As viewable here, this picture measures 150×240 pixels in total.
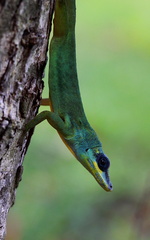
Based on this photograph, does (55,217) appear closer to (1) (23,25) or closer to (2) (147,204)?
(2) (147,204)

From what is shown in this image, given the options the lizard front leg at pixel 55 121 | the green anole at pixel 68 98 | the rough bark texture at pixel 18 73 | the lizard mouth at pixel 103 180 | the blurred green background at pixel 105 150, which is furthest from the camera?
the blurred green background at pixel 105 150

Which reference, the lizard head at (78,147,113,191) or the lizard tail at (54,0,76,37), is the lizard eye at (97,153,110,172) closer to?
the lizard head at (78,147,113,191)

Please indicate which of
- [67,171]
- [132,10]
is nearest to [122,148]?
[67,171]

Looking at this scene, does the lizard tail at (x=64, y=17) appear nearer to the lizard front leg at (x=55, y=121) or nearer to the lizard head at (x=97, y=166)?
the lizard front leg at (x=55, y=121)

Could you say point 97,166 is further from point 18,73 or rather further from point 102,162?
point 18,73

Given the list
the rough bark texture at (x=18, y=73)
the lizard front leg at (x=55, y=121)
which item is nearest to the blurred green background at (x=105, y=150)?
the lizard front leg at (x=55, y=121)
